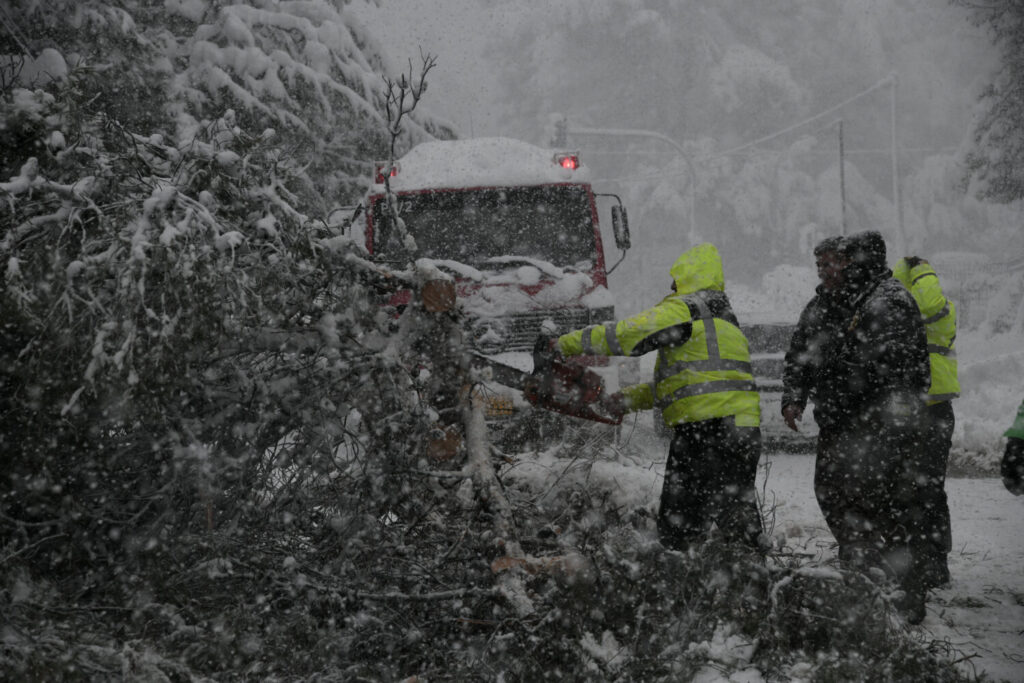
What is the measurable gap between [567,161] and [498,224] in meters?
0.96

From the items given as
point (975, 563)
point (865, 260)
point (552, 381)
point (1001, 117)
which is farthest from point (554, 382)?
point (1001, 117)

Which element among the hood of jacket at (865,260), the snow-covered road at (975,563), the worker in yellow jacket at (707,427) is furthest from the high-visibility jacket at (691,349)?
the hood of jacket at (865,260)

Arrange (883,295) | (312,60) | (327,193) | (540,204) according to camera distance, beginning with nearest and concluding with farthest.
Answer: (883,295) < (540,204) < (312,60) < (327,193)

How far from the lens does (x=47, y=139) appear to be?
3.03 m

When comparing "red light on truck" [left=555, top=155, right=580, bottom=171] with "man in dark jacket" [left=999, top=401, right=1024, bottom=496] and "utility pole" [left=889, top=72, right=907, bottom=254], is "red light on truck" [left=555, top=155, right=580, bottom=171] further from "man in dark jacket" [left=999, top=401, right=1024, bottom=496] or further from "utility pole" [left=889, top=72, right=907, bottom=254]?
"utility pole" [left=889, top=72, right=907, bottom=254]

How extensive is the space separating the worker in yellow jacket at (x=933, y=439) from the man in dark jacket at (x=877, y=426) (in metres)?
0.08

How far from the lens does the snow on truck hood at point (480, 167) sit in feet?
22.0

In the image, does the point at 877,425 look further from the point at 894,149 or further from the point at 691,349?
the point at 894,149

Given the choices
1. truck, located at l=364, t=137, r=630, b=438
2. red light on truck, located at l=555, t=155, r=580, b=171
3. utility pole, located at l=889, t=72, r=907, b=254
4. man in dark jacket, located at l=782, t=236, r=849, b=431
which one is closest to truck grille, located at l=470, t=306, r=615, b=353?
truck, located at l=364, t=137, r=630, b=438

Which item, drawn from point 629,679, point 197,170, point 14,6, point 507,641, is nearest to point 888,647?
point 629,679

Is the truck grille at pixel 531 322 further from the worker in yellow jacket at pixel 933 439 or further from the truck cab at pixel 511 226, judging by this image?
the worker in yellow jacket at pixel 933 439

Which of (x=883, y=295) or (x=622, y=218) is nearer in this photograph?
(x=883, y=295)

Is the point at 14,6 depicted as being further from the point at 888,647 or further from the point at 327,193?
the point at 888,647

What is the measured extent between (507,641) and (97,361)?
162 centimetres
